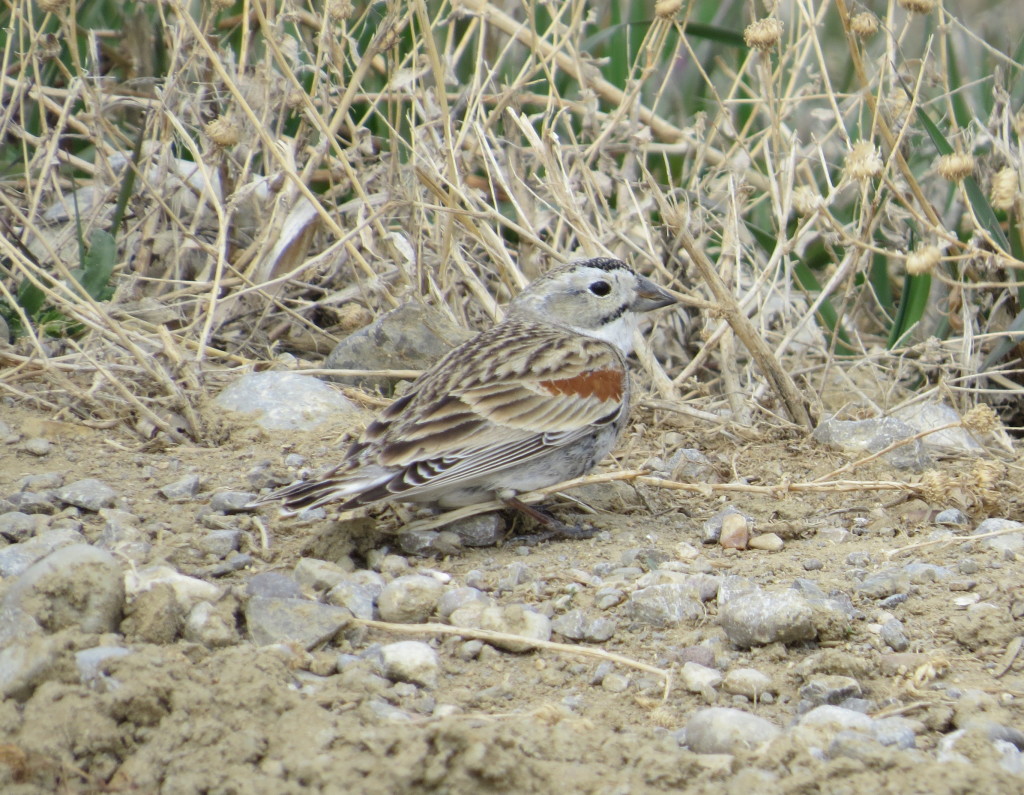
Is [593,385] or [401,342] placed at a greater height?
[593,385]

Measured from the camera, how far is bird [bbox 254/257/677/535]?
3.90 metres

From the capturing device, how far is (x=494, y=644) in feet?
10.5

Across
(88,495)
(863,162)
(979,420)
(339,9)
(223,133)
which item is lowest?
(88,495)

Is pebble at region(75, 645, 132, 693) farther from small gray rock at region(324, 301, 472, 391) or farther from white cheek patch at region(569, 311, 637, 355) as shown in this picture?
small gray rock at region(324, 301, 472, 391)

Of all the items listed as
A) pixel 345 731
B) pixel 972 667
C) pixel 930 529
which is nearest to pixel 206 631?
pixel 345 731

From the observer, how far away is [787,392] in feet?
16.7

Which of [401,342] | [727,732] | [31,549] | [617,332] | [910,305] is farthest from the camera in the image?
[910,305]

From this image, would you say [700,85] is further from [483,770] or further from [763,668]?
[483,770]

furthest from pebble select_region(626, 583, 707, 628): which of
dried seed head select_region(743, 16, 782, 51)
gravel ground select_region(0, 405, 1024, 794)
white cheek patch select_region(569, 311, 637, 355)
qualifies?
dried seed head select_region(743, 16, 782, 51)

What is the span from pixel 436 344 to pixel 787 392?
55.3 inches

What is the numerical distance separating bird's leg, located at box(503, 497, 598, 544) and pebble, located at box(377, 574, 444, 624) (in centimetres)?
84

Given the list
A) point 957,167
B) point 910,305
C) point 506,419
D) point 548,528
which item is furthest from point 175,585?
point 910,305

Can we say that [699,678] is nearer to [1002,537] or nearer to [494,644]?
[494,644]

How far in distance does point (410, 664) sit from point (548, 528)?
132cm
